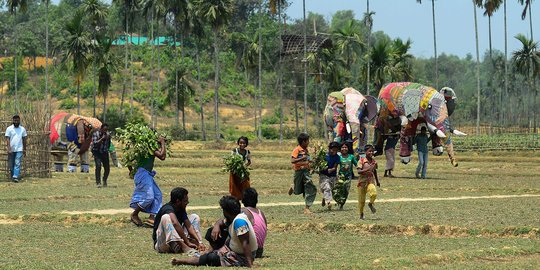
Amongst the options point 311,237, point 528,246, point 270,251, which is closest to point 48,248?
point 270,251

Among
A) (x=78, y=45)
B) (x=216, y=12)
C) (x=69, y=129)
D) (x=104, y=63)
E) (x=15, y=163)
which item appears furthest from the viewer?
(x=104, y=63)

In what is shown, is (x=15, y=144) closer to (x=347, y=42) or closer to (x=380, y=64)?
(x=380, y=64)

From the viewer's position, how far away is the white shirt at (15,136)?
31.4 m

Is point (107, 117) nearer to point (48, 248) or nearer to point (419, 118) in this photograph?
point (419, 118)

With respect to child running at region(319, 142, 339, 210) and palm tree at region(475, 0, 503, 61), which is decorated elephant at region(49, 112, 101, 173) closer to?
child running at region(319, 142, 339, 210)

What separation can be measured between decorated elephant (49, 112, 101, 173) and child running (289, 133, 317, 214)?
15355 mm

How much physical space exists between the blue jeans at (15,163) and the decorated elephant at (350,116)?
460 inches

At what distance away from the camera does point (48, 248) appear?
56.7 ft

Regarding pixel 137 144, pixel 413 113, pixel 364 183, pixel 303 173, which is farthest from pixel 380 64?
pixel 137 144

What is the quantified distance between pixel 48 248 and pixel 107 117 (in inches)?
2252

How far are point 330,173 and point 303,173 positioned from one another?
0.71m

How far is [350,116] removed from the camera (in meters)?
38.8

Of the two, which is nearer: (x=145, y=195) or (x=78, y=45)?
(x=145, y=195)

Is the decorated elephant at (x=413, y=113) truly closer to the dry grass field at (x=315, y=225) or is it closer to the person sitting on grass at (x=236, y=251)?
the dry grass field at (x=315, y=225)
